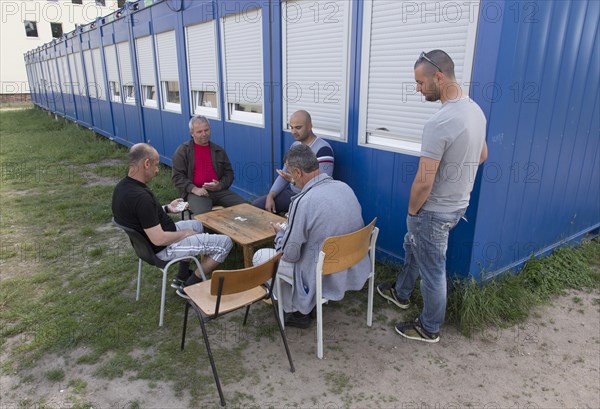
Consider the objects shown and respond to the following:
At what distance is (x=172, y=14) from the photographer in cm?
669

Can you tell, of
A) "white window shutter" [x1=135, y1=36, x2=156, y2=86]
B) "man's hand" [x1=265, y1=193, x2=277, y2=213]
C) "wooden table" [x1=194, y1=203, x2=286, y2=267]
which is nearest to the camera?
"wooden table" [x1=194, y1=203, x2=286, y2=267]

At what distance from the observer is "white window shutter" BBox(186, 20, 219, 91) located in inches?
234

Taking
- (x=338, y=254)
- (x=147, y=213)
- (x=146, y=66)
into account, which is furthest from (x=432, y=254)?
(x=146, y=66)

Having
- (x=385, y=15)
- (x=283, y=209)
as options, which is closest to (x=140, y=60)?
(x=283, y=209)

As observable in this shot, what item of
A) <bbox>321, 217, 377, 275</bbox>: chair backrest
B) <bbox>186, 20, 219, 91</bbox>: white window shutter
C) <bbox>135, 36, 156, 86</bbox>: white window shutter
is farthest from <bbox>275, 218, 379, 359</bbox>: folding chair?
<bbox>135, 36, 156, 86</bbox>: white window shutter

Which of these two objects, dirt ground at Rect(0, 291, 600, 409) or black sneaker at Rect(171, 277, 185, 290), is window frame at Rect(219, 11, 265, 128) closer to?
black sneaker at Rect(171, 277, 185, 290)

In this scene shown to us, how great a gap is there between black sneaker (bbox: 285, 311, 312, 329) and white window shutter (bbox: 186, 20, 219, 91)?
4110mm

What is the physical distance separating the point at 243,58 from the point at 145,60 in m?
3.79

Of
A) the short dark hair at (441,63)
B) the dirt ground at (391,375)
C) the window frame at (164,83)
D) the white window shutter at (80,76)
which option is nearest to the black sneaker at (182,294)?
the dirt ground at (391,375)

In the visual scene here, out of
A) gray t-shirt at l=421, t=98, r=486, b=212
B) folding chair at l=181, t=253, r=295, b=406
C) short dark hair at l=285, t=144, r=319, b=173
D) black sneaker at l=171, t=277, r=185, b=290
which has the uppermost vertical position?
gray t-shirt at l=421, t=98, r=486, b=212

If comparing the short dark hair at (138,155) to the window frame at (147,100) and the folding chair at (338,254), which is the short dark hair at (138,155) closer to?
the folding chair at (338,254)

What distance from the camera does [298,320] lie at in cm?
304

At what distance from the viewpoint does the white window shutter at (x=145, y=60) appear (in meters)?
7.85

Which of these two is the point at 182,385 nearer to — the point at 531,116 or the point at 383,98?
the point at 383,98
